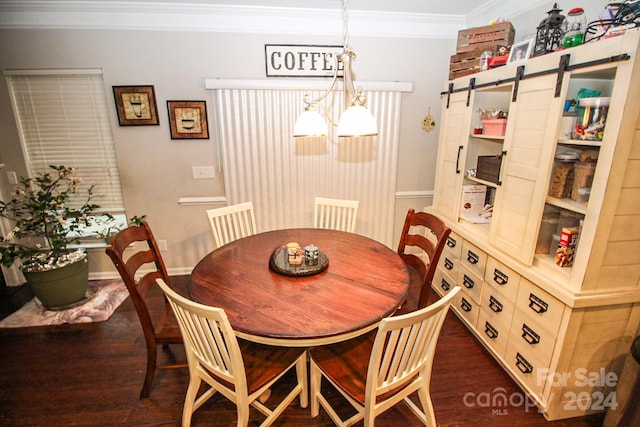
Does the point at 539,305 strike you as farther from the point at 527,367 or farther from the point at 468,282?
the point at 468,282

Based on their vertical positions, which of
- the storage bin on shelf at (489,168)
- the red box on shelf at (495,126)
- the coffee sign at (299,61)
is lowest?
the storage bin on shelf at (489,168)

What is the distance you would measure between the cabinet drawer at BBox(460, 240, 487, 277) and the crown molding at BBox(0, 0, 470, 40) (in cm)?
203

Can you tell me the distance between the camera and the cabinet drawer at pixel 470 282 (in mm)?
2221

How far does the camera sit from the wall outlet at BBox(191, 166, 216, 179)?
2965mm

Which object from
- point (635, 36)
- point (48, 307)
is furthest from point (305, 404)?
point (48, 307)

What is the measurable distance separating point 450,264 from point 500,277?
0.60m

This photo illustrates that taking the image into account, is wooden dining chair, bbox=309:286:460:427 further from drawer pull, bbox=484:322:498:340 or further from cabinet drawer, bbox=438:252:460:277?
cabinet drawer, bbox=438:252:460:277

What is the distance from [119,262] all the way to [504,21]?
9.75 feet

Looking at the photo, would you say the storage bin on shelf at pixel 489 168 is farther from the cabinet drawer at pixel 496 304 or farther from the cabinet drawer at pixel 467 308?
the cabinet drawer at pixel 467 308

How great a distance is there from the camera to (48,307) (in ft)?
8.65

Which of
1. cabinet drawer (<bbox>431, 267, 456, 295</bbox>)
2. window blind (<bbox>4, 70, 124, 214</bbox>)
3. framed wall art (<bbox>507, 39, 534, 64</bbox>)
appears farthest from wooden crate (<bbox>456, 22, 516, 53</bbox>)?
window blind (<bbox>4, 70, 124, 214</bbox>)

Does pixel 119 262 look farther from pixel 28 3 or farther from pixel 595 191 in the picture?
pixel 28 3

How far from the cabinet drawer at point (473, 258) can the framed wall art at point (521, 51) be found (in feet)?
4.24

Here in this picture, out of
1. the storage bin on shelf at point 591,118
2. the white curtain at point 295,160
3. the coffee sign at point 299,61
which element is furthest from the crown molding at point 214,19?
the storage bin on shelf at point 591,118
